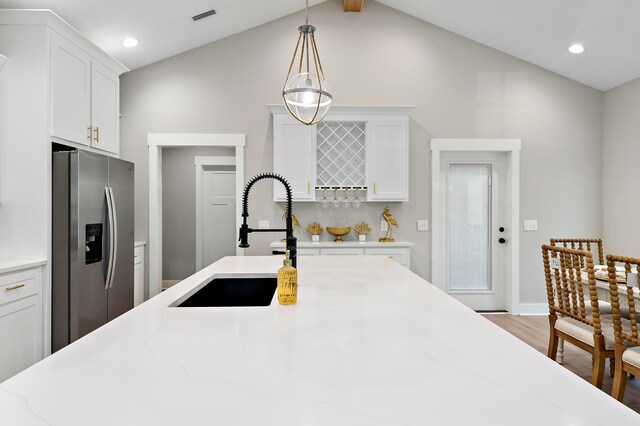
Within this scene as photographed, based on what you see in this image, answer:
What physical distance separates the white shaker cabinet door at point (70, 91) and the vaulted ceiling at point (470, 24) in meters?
0.46

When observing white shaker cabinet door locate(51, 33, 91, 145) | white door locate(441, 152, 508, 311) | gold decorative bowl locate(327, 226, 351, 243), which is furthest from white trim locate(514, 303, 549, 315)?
white shaker cabinet door locate(51, 33, 91, 145)

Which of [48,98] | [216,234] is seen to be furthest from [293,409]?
[216,234]

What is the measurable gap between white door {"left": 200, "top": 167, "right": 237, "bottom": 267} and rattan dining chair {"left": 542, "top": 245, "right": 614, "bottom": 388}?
14.7 feet

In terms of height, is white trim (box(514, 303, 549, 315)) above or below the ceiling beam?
below

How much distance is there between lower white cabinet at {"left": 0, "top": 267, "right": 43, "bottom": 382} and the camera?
227 cm

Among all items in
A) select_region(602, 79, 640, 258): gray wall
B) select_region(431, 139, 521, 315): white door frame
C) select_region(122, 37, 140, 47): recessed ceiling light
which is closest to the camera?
select_region(122, 37, 140, 47): recessed ceiling light

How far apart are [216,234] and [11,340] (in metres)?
3.81

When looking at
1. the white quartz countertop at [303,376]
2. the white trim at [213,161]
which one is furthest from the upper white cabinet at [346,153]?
the white quartz countertop at [303,376]

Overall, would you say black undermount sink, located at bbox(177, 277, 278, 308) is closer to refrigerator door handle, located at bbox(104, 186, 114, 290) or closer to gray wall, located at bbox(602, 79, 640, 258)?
refrigerator door handle, located at bbox(104, 186, 114, 290)

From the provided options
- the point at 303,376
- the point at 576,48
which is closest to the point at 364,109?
the point at 576,48

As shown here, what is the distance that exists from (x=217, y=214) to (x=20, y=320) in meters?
3.78

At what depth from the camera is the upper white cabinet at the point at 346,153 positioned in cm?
429

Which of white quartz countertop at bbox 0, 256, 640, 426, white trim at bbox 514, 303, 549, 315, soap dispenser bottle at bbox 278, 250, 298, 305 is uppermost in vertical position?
soap dispenser bottle at bbox 278, 250, 298, 305

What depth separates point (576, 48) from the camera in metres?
4.03
